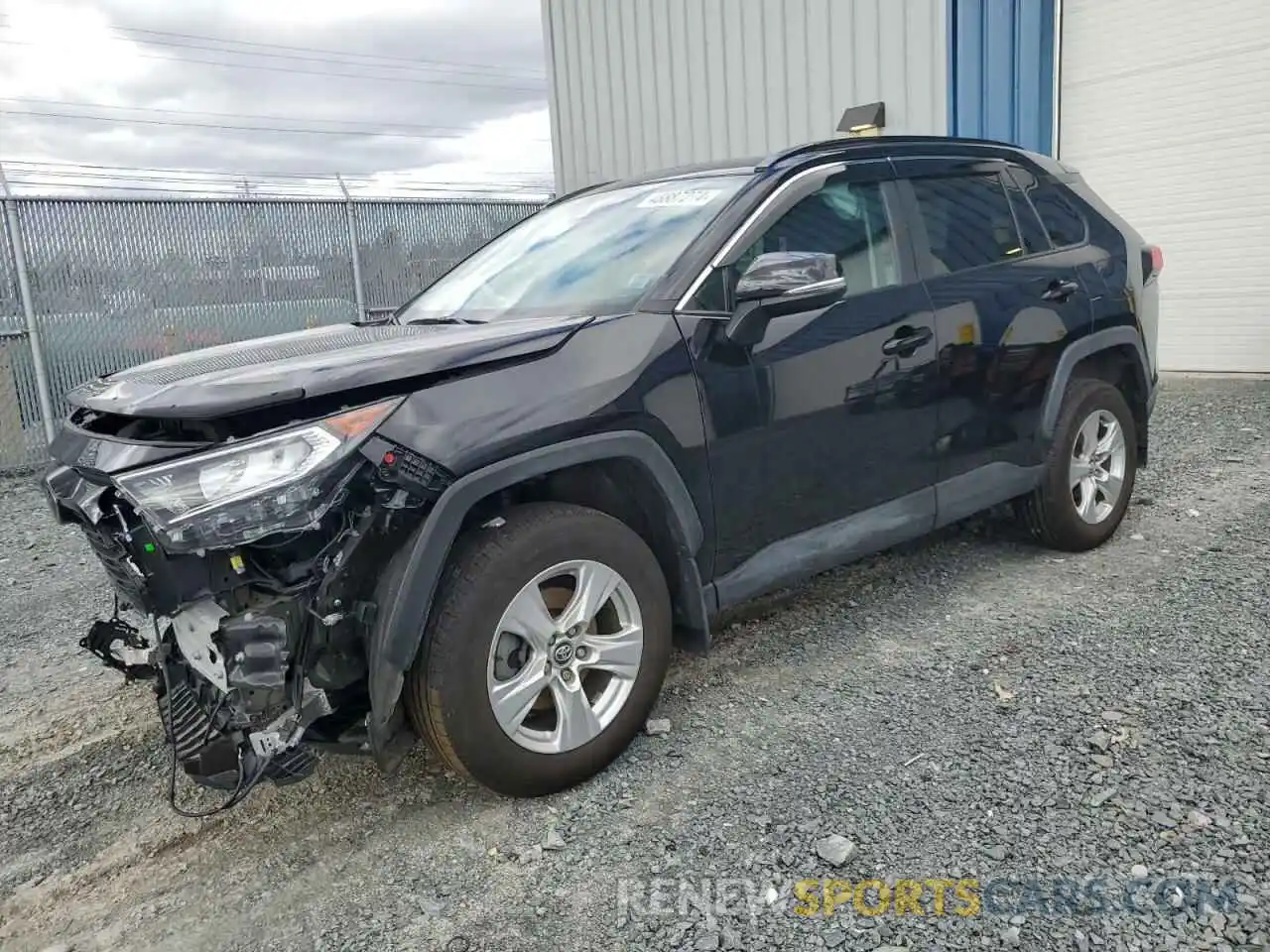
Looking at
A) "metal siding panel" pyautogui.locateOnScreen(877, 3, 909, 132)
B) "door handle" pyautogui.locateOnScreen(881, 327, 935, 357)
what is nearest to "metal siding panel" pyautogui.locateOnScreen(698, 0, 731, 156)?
"metal siding panel" pyautogui.locateOnScreen(877, 3, 909, 132)

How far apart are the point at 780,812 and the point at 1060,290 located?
2695mm

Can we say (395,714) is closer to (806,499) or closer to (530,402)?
(530,402)

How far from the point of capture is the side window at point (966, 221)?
3922mm

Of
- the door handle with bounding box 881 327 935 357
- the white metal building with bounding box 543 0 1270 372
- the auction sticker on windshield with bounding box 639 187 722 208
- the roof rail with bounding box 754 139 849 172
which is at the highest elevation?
the white metal building with bounding box 543 0 1270 372

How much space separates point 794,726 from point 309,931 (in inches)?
60.1

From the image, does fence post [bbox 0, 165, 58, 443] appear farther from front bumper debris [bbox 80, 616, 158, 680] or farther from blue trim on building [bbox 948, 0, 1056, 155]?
blue trim on building [bbox 948, 0, 1056, 155]

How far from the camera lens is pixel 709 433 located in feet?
10.1

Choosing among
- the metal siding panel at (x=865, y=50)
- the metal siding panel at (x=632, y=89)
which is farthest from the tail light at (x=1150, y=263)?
the metal siding panel at (x=632, y=89)

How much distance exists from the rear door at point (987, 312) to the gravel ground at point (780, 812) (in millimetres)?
610

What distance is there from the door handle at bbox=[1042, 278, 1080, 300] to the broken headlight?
10.1 ft

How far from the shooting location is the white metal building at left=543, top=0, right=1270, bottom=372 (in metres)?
9.37

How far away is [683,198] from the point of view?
356 centimetres

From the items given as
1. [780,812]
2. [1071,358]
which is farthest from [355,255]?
[780,812]

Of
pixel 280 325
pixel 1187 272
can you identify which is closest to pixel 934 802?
pixel 280 325
